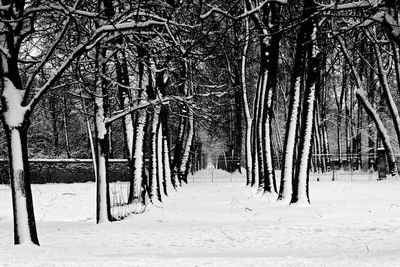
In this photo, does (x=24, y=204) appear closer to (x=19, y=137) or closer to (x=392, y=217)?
(x=19, y=137)

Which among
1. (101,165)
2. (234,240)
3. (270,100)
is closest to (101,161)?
(101,165)

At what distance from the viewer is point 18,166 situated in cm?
763

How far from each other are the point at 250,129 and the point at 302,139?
41.1ft

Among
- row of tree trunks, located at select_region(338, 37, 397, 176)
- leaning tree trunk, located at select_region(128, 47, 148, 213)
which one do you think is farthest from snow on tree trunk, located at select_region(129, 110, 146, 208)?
row of tree trunks, located at select_region(338, 37, 397, 176)

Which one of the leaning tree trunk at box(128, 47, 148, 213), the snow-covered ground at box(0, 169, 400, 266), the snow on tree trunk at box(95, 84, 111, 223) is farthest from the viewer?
the leaning tree trunk at box(128, 47, 148, 213)

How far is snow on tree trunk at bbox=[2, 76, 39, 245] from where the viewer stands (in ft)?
24.8

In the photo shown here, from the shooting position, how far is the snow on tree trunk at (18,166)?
7.57m

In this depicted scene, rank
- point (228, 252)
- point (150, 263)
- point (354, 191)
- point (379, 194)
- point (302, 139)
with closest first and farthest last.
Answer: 1. point (150, 263)
2. point (228, 252)
3. point (302, 139)
4. point (379, 194)
5. point (354, 191)


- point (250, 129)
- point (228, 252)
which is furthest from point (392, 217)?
point (250, 129)

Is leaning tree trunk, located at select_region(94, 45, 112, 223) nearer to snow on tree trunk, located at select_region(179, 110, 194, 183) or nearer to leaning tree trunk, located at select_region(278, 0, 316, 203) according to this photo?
leaning tree trunk, located at select_region(278, 0, 316, 203)

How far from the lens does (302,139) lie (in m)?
12.8

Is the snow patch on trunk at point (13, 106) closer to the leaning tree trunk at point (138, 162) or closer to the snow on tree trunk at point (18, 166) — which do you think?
the snow on tree trunk at point (18, 166)

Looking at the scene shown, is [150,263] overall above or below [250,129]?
below

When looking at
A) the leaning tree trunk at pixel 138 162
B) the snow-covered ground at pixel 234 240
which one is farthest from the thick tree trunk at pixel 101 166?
the leaning tree trunk at pixel 138 162
